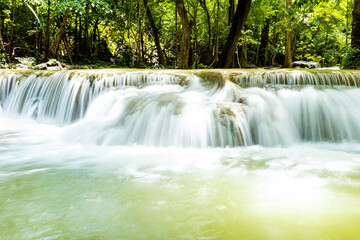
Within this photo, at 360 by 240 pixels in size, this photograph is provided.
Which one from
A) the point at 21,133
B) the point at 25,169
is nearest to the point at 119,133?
the point at 25,169

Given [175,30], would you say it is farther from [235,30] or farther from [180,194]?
[180,194]

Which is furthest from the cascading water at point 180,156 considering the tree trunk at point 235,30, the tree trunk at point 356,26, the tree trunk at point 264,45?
the tree trunk at point 264,45

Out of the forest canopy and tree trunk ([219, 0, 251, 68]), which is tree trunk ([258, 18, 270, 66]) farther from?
tree trunk ([219, 0, 251, 68])

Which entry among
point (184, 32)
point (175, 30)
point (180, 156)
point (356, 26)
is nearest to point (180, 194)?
point (180, 156)

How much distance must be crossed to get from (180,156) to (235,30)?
24.0 ft

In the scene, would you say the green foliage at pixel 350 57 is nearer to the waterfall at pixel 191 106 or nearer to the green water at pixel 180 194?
the waterfall at pixel 191 106

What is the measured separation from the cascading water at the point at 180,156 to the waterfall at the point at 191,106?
0.03m

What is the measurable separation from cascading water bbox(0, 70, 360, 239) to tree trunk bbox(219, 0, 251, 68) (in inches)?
158

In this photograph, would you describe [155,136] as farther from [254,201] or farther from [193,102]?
[254,201]

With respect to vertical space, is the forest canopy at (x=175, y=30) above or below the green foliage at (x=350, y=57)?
above

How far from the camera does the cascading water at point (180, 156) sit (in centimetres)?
169

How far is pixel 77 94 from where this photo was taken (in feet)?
20.3

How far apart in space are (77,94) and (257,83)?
14.3 ft

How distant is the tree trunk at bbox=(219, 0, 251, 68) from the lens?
9008mm
